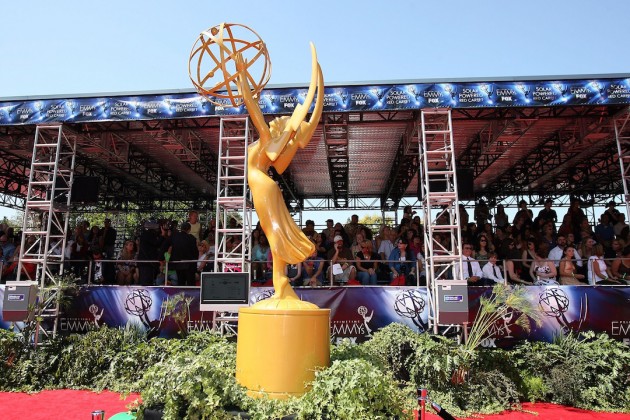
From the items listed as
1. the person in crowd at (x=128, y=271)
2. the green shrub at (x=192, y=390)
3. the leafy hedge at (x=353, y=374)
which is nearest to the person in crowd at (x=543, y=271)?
the leafy hedge at (x=353, y=374)

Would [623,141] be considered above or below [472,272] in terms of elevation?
above

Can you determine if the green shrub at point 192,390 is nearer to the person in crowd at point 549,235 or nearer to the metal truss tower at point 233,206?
the metal truss tower at point 233,206

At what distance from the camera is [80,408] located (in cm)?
714

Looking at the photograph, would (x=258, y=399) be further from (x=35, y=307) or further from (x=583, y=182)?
(x=583, y=182)

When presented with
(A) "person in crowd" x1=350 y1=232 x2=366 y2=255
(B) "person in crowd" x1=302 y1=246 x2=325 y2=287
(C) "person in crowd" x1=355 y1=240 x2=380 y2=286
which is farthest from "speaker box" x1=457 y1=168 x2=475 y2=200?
(B) "person in crowd" x1=302 y1=246 x2=325 y2=287

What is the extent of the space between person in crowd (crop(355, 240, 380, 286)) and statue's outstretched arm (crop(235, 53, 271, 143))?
18.4 feet

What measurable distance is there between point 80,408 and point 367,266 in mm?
6894

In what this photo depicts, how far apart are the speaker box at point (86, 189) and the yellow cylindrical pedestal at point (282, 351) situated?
1046 centimetres

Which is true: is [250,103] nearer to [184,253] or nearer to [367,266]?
[184,253]

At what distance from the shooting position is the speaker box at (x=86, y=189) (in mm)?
14109

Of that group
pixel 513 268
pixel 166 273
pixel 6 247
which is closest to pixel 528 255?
pixel 513 268

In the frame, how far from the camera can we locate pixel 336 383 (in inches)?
189

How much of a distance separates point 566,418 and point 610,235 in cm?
775

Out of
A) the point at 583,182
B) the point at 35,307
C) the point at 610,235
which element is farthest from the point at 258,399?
the point at 583,182
